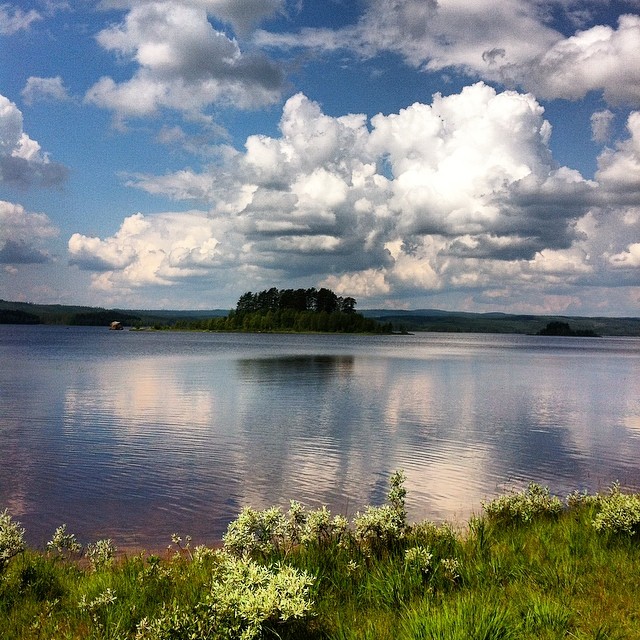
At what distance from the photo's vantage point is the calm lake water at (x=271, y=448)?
19281 millimetres

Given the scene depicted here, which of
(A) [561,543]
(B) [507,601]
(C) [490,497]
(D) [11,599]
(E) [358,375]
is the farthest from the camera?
(E) [358,375]

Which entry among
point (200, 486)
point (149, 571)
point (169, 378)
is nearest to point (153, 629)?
point (149, 571)

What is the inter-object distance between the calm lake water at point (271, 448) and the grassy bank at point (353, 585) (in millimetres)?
5713

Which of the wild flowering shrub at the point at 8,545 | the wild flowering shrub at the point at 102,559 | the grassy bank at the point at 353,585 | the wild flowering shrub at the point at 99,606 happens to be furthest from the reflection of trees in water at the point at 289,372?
the wild flowering shrub at the point at 99,606

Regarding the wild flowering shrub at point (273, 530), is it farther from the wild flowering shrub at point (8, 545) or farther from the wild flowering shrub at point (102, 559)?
the wild flowering shrub at point (8, 545)

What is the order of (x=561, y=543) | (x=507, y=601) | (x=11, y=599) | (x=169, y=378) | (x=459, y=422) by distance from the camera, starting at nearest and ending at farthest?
(x=507, y=601)
(x=11, y=599)
(x=561, y=543)
(x=459, y=422)
(x=169, y=378)

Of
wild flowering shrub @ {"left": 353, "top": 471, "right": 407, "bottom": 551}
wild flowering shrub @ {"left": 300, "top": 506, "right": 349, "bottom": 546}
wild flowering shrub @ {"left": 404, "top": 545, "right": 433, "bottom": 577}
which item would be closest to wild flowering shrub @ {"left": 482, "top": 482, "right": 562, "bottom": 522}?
wild flowering shrub @ {"left": 353, "top": 471, "right": 407, "bottom": 551}

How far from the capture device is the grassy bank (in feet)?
23.7

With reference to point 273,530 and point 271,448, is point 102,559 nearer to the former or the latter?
point 273,530

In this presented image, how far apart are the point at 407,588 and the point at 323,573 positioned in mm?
1445

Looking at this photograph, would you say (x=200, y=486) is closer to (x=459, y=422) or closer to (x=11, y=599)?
(x=11, y=599)

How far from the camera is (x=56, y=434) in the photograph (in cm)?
3173

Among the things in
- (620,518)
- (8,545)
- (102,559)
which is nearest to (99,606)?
(8,545)

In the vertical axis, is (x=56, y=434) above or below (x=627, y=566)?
below
